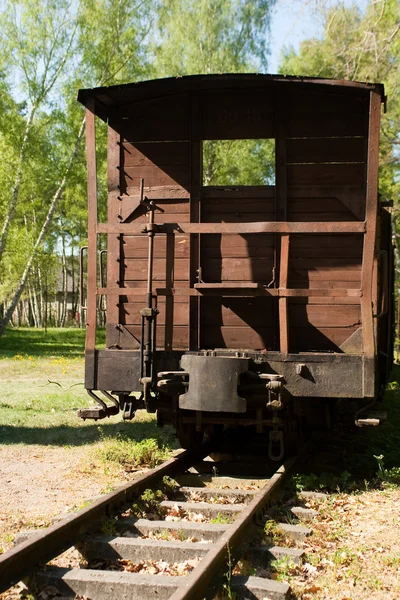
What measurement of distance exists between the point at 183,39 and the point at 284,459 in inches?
1026

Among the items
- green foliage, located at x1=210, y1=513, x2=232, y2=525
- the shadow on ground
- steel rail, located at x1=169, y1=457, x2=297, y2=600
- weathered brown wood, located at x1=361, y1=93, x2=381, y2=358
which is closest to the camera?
steel rail, located at x1=169, y1=457, x2=297, y2=600

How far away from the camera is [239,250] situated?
7055mm

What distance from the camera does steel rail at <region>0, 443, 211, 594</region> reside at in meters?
3.86

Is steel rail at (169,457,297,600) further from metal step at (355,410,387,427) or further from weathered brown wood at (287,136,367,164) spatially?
weathered brown wood at (287,136,367,164)

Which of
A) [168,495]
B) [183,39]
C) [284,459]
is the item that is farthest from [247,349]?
[183,39]

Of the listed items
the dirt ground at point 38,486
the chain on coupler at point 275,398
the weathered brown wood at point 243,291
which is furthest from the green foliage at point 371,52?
the dirt ground at point 38,486

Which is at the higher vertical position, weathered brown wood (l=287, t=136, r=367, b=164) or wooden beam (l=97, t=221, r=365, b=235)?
weathered brown wood (l=287, t=136, r=367, b=164)

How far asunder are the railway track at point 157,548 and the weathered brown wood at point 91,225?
1.66m

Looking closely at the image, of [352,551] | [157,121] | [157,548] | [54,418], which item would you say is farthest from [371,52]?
[157,548]

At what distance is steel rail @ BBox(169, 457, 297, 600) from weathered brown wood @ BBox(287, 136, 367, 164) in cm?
335

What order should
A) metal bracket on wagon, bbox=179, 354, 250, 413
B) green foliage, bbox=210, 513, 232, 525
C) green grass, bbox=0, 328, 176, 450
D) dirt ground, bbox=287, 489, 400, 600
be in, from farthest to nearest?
1. green grass, bbox=0, 328, 176, 450
2. metal bracket on wagon, bbox=179, 354, 250, 413
3. green foliage, bbox=210, 513, 232, 525
4. dirt ground, bbox=287, 489, 400, 600

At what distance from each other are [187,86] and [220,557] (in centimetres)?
456

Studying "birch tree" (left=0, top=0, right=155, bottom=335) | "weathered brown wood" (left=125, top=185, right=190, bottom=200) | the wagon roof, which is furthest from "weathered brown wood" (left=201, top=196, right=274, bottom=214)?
"birch tree" (left=0, top=0, right=155, bottom=335)

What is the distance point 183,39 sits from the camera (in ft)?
97.7
